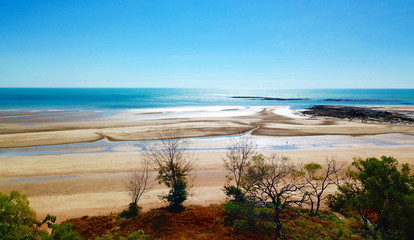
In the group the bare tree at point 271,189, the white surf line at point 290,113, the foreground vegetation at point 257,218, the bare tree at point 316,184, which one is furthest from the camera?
the white surf line at point 290,113

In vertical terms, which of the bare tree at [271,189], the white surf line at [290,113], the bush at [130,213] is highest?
the white surf line at [290,113]

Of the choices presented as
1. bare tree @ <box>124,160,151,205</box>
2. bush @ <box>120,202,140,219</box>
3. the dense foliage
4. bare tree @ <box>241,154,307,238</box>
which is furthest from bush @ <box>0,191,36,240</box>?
bare tree @ <box>241,154,307,238</box>

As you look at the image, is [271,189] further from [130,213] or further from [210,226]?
[130,213]

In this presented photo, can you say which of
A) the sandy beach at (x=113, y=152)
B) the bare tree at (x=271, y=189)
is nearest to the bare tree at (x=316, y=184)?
the bare tree at (x=271, y=189)

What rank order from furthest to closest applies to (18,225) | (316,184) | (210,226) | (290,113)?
(290,113) → (316,184) → (210,226) → (18,225)

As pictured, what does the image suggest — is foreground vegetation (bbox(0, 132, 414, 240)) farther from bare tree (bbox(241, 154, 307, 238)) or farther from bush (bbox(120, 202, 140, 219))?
bare tree (bbox(241, 154, 307, 238))

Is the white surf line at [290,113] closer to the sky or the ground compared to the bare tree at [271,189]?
closer to the sky

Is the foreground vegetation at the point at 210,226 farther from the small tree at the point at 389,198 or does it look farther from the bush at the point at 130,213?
Result: the small tree at the point at 389,198

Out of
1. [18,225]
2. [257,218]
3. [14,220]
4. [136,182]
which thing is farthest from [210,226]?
[136,182]

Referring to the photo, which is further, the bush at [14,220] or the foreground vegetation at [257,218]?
the foreground vegetation at [257,218]
